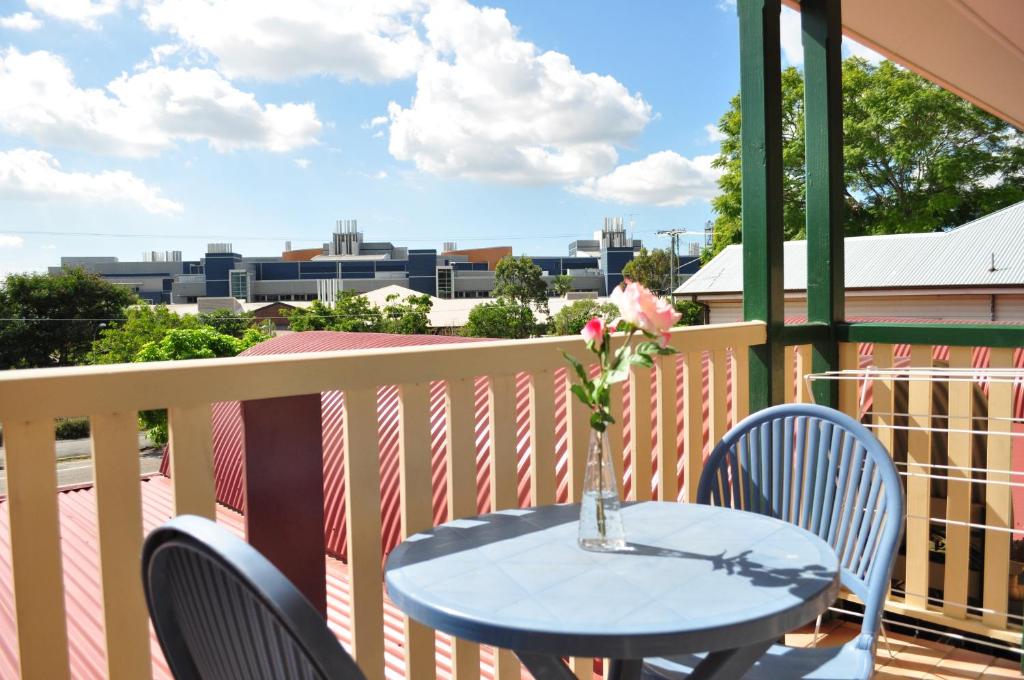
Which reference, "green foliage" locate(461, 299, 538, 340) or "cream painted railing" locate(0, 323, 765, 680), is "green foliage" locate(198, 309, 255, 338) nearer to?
"green foliage" locate(461, 299, 538, 340)

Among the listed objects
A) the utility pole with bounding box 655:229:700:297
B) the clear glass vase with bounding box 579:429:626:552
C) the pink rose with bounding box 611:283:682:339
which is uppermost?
the utility pole with bounding box 655:229:700:297

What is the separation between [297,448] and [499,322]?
51.7 m

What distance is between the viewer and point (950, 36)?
4523 mm

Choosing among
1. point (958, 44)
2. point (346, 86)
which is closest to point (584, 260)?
point (346, 86)

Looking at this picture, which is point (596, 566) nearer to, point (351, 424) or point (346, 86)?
point (351, 424)

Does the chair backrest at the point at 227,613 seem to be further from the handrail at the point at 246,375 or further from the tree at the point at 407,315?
the tree at the point at 407,315

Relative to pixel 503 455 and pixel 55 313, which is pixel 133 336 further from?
pixel 503 455

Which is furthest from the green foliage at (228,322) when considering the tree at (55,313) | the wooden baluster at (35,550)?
the wooden baluster at (35,550)

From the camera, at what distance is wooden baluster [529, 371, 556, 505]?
1.91 metres

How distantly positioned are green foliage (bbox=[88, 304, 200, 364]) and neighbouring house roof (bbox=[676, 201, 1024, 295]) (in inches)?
1083

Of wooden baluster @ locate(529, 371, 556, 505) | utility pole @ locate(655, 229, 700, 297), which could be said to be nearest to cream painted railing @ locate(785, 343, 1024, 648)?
wooden baluster @ locate(529, 371, 556, 505)

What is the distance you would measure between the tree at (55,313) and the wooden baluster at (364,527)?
49.4m

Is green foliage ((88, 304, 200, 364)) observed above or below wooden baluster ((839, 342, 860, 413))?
below

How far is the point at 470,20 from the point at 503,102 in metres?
15.6
